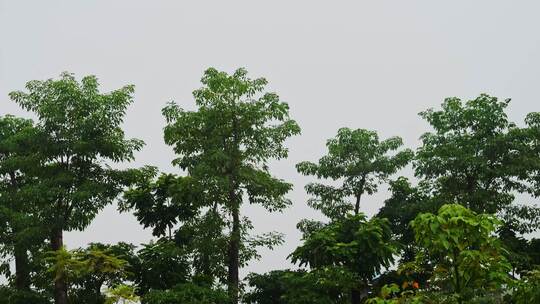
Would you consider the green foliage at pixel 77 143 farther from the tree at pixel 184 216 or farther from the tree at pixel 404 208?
the tree at pixel 404 208

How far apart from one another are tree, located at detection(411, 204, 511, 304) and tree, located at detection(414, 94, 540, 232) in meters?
13.1

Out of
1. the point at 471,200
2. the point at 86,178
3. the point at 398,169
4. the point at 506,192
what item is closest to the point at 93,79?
the point at 86,178

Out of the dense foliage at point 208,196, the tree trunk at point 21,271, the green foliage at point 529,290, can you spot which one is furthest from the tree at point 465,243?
the tree trunk at point 21,271

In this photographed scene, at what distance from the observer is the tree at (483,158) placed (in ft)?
74.5

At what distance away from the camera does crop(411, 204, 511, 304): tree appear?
30.8ft

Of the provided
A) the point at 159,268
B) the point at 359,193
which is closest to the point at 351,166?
the point at 359,193

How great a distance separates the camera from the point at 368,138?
84.4ft

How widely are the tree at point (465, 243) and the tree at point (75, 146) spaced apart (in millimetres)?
14084

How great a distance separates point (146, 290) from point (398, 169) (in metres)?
12.2

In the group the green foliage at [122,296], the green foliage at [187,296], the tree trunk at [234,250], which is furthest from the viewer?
the tree trunk at [234,250]

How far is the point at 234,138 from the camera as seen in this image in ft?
71.3

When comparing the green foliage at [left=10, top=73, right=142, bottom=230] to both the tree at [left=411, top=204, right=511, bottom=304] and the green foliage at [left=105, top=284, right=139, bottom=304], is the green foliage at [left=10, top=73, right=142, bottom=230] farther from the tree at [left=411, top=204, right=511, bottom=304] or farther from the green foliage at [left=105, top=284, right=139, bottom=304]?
the tree at [left=411, top=204, right=511, bottom=304]

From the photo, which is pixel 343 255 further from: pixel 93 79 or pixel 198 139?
pixel 93 79

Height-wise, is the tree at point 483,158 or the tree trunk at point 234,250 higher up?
the tree at point 483,158
